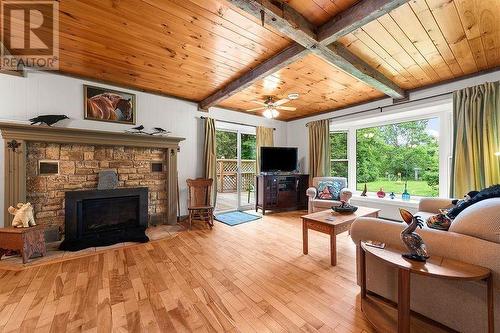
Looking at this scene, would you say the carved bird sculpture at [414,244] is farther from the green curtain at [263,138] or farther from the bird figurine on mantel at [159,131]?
the green curtain at [263,138]

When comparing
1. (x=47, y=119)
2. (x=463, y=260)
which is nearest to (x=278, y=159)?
(x=463, y=260)

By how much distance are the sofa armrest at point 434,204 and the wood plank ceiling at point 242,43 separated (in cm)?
172

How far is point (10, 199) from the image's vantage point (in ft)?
8.30

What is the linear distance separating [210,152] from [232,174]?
3.69 feet

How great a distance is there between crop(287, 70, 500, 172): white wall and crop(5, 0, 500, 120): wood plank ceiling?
0.16m

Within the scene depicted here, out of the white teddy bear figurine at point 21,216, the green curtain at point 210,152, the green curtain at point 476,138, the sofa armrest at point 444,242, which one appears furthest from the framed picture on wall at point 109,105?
the green curtain at point 476,138

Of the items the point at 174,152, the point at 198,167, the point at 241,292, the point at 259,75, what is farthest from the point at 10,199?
the point at 259,75

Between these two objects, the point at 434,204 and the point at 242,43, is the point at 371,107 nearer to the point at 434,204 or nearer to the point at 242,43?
the point at 434,204

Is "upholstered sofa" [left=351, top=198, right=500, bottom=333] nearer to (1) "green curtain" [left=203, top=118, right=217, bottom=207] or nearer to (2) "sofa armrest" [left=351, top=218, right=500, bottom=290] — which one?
(2) "sofa armrest" [left=351, top=218, right=500, bottom=290]

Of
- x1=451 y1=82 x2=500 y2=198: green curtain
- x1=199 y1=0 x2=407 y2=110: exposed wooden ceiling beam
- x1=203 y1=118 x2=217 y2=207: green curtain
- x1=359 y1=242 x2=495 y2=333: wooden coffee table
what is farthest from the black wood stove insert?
x1=451 y1=82 x2=500 y2=198: green curtain

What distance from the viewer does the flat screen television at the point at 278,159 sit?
16.0 ft

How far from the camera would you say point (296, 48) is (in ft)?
7.27

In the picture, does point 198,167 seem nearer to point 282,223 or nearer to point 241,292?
point 282,223

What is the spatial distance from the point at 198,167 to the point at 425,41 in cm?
379
